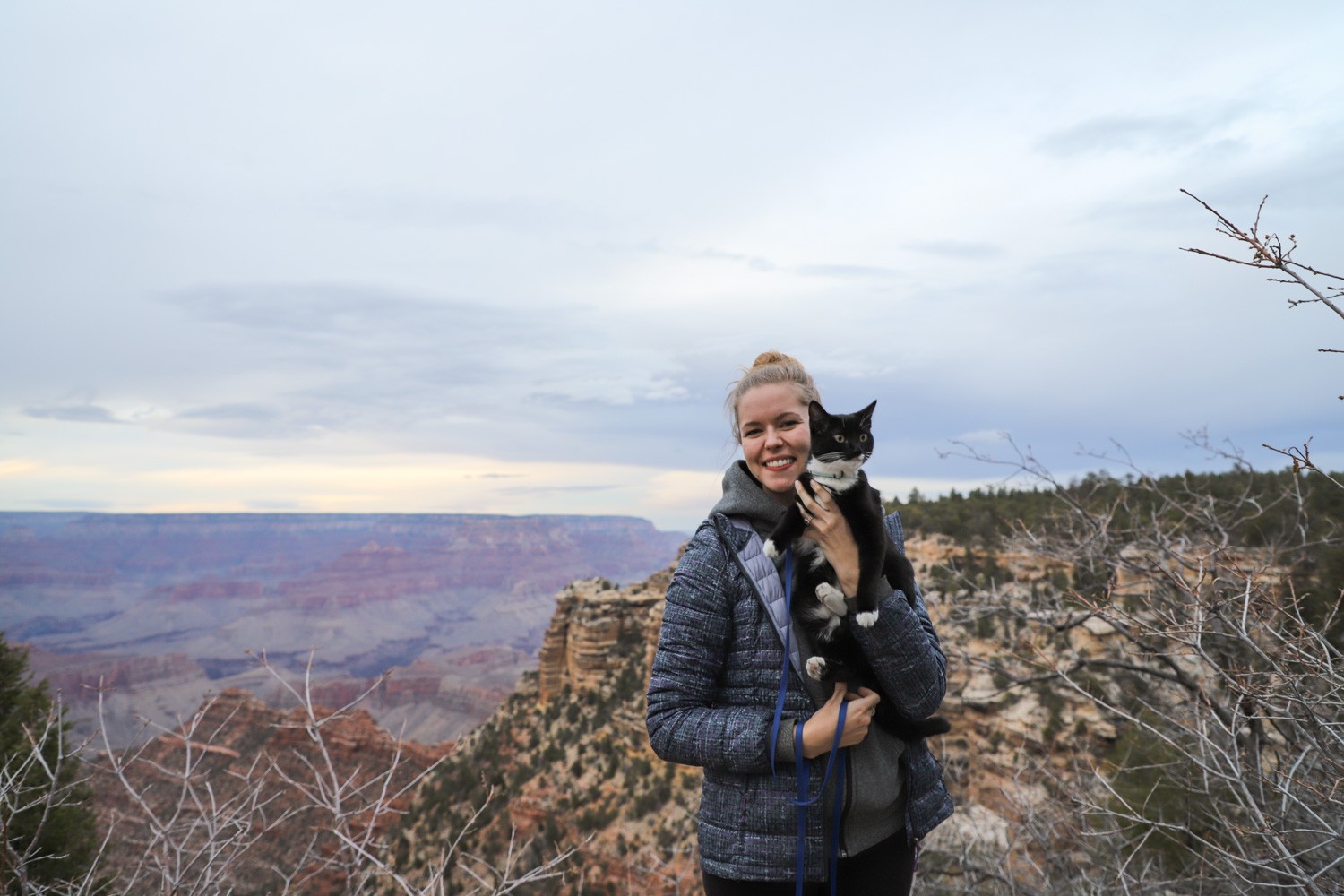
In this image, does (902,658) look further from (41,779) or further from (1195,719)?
(41,779)

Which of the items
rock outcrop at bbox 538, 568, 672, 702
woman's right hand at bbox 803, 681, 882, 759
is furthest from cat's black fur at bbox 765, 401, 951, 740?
rock outcrop at bbox 538, 568, 672, 702

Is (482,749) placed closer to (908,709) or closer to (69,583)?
(908,709)

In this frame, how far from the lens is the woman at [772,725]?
2.20m

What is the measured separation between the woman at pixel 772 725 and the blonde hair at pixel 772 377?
20.4 inches

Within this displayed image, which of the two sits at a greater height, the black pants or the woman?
the woman

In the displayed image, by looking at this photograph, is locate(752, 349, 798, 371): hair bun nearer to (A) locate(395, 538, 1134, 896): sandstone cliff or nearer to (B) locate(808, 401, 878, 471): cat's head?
(B) locate(808, 401, 878, 471): cat's head

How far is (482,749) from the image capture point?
28.0 metres

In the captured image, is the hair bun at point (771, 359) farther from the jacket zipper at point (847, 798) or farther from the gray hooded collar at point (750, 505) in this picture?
the jacket zipper at point (847, 798)

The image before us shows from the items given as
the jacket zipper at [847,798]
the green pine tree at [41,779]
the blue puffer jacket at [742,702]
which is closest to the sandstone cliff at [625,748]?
the jacket zipper at [847,798]

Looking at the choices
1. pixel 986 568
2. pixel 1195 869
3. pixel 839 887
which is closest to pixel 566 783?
pixel 986 568

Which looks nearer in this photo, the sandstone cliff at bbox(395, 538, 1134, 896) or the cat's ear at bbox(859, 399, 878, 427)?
the cat's ear at bbox(859, 399, 878, 427)

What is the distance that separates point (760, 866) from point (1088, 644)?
13549 millimetres

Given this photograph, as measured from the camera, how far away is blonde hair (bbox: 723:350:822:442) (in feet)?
9.12

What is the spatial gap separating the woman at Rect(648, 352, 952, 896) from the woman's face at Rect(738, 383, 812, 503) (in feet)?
0.80
